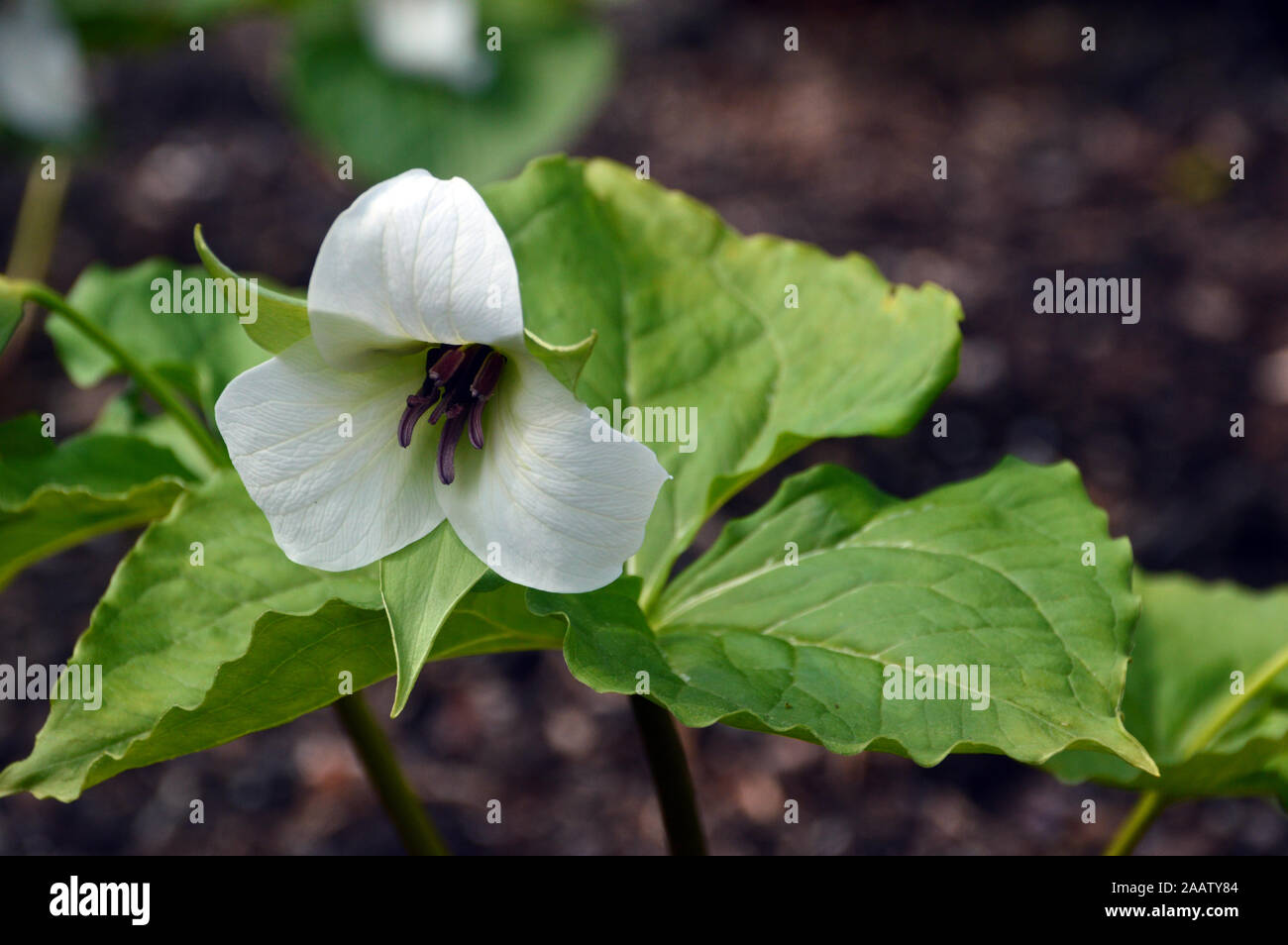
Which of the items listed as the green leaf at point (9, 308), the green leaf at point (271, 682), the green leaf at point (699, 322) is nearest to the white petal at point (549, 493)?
the green leaf at point (271, 682)

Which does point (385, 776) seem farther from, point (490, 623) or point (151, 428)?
point (151, 428)

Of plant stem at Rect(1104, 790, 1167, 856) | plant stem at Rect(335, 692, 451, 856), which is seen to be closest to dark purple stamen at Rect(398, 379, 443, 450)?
plant stem at Rect(335, 692, 451, 856)

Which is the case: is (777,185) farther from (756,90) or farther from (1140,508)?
(1140,508)

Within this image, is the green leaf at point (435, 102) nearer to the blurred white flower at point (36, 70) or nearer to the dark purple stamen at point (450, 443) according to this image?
the blurred white flower at point (36, 70)

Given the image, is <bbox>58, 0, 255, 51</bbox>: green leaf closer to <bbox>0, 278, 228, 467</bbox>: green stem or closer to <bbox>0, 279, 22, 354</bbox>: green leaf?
<bbox>0, 278, 228, 467</bbox>: green stem

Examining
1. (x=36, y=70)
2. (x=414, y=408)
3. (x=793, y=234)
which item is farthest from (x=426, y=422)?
(x=793, y=234)
